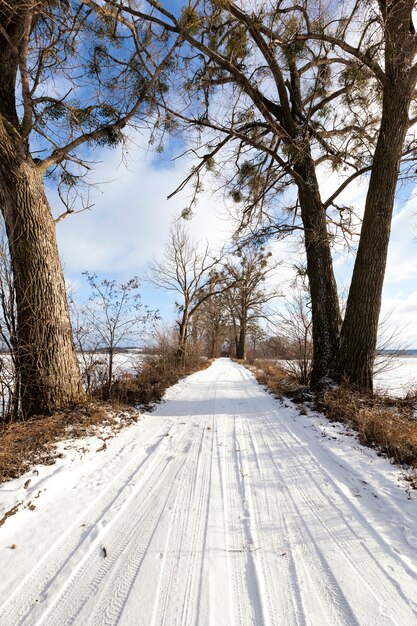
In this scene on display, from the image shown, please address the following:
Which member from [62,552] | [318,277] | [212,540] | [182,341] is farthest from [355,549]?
[182,341]

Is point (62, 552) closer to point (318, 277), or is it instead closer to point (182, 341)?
point (318, 277)

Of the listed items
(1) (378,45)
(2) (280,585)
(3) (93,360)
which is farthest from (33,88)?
Result: (2) (280,585)

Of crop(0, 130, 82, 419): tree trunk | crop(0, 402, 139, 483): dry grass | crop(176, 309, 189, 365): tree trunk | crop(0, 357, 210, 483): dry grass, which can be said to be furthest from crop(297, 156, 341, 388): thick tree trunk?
crop(176, 309, 189, 365): tree trunk

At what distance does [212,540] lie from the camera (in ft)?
6.22

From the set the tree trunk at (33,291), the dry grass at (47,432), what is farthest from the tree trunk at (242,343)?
the tree trunk at (33,291)

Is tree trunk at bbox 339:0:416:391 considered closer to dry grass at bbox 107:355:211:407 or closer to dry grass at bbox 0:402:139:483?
dry grass at bbox 107:355:211:407

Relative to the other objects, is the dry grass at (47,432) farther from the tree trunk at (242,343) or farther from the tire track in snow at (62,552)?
the tree trunk at (242,343)

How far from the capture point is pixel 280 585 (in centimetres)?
153

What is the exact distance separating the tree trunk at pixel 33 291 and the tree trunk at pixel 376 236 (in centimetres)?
519

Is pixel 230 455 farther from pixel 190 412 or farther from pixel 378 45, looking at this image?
pixel 378 45

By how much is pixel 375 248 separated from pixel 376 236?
0.76 feet

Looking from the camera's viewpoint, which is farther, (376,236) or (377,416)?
(376,236)

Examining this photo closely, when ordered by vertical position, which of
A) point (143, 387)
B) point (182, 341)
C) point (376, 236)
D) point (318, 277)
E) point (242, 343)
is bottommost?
point (143, 387)

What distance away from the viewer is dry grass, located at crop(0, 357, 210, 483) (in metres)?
2.95
